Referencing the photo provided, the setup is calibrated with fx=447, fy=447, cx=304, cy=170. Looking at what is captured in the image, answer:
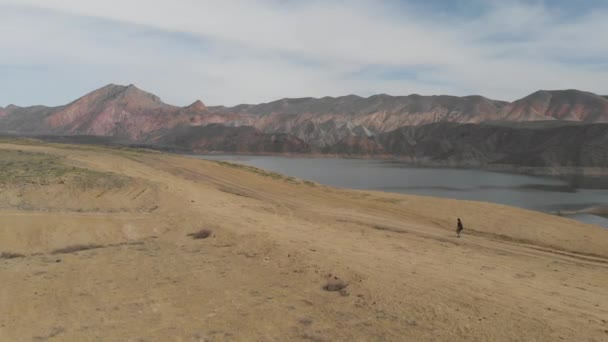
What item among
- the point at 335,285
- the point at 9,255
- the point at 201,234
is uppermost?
the point at 335,285

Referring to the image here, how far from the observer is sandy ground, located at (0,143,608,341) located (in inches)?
390

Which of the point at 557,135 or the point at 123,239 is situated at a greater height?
the point at 557,135

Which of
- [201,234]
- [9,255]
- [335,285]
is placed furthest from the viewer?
[201,234]

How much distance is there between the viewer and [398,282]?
41.8 ft

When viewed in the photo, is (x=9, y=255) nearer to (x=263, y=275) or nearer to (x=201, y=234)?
(x=201, y=234)

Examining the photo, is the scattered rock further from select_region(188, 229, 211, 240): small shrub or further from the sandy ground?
select_region(188, 229, 211, 240): small shrub

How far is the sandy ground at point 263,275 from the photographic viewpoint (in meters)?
9.90

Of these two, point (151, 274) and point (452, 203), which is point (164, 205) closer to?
point (151, 274)

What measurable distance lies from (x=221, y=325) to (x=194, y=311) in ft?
3.92

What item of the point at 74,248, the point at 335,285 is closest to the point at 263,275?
the point at 335,285

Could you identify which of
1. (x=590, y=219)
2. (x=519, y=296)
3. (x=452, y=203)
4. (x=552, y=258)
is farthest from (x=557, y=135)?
(x=519, y=296)

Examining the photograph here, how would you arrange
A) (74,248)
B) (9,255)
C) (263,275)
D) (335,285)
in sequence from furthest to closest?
(74,248)
(9,255)
(263,275)
(335,285)

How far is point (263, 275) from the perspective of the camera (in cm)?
1380

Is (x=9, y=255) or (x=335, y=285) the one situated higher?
(x=335, y=285)
